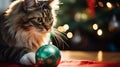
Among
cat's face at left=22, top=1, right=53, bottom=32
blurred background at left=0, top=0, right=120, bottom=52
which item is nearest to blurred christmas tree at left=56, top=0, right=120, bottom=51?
blurred background at left=0, top=0, right=120, bottom=52

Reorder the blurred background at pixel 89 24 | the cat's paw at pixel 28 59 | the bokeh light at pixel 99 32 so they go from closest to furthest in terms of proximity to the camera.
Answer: the cat's paw at pixel 28 59, the blurred background at pixel 89 24, the bokeh light at pixel 99 32

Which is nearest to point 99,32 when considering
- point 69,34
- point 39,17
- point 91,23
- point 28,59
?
point 91,23

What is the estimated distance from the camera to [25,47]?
7.64 ft

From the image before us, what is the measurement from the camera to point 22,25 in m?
2.30

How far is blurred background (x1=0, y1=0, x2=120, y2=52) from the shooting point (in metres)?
2.61

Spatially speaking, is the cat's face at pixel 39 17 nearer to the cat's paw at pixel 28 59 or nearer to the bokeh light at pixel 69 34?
the cat's paw at pixel 28 59

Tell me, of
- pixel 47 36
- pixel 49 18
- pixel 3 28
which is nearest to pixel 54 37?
pixel 47 36

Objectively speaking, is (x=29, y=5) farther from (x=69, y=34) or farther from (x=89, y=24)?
(x=89, y=24)

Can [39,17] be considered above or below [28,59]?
above

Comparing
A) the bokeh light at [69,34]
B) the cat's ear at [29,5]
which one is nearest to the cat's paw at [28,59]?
the cat's ear at [29,5]

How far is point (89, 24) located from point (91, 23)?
20 mm

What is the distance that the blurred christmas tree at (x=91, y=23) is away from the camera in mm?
2621

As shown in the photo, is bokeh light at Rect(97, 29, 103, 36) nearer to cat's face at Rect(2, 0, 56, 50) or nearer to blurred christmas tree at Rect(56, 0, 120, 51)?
blurred christmas tree at Rect(56, 0, 120, 51)

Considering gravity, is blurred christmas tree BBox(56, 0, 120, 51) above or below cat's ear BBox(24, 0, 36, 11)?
below
